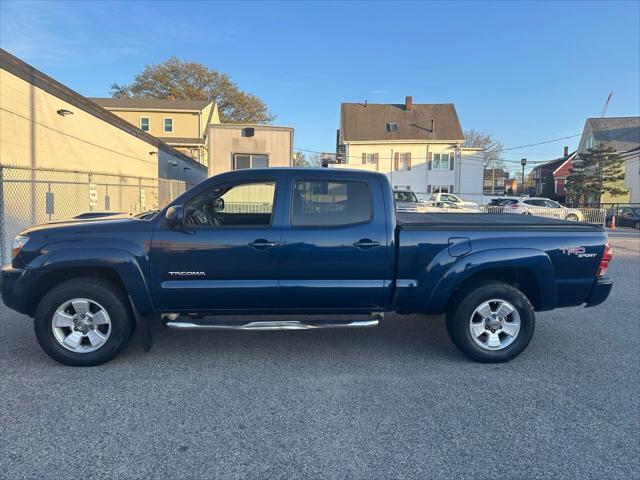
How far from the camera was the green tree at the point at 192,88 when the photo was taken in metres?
51.1

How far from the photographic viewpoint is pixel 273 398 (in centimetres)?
344

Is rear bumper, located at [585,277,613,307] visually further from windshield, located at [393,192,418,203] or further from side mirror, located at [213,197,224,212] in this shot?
windshield, located at [393,192,418,203]

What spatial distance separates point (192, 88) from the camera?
51688mm

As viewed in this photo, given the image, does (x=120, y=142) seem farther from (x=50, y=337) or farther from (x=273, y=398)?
(x=273, y=398)

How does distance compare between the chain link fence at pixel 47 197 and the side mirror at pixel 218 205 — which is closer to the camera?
the side mirror at pixel 218 205

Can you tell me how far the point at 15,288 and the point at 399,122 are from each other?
37.9 metres

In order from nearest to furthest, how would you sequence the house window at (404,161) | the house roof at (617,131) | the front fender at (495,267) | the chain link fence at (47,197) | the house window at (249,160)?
the front fender at (495,267) < the chain link fence at (47,197) < the house window at (249,160) < the house window at (404,161) < the house roof at (617,131)

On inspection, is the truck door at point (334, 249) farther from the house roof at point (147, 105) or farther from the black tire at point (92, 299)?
the house roof at point (147, 105)

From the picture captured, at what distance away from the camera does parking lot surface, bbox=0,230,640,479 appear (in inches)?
104

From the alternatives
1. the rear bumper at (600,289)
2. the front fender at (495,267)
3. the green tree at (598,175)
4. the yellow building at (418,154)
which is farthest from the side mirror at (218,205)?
the green tree at (598,175)

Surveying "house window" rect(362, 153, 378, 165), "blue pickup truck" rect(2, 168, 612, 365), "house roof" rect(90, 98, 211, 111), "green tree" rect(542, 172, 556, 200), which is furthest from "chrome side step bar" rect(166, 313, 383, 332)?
"green tree" rect(542, 172, 556, 200)

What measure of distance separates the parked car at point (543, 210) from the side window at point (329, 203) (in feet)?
76.2

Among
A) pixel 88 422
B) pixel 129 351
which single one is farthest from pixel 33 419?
pixel 129 351

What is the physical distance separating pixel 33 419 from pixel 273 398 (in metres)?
1.72
